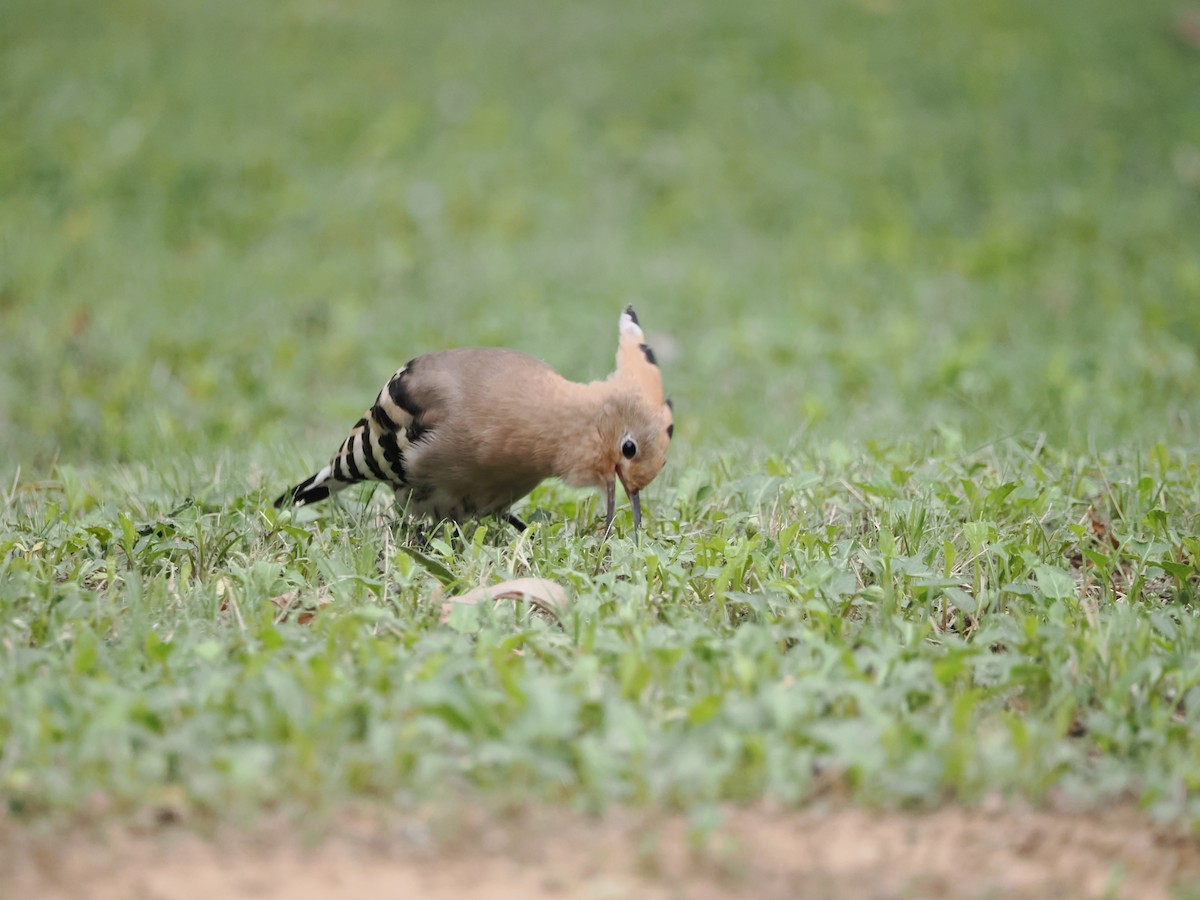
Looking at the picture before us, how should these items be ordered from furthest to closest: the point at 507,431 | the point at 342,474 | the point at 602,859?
the point at 342,474, the point at 507,431, the point at 602,859

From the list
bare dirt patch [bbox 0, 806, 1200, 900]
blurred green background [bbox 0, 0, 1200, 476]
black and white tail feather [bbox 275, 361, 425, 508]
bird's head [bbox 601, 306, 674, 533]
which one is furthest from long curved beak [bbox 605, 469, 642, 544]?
bare dirt patch [bbox 0, 806, 1200, 900]

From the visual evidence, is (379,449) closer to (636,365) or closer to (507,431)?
(507,431)

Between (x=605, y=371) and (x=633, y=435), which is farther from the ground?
(x=633, y=435)

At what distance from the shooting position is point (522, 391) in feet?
13.1

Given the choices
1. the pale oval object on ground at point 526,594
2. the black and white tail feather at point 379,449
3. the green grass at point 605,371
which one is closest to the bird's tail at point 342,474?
the black and white tail feather at point 379,449

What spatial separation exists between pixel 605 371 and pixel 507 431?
303 cm

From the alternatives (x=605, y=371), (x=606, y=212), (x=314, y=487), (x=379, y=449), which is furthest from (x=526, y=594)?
(x=606, y=212)

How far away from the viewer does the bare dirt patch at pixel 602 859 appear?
2.24 metres

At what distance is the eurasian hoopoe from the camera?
3.98 m

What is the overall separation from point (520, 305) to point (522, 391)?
13.7 ft

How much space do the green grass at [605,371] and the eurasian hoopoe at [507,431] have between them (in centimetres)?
20

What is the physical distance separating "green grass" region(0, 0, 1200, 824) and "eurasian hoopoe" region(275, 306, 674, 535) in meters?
0.20

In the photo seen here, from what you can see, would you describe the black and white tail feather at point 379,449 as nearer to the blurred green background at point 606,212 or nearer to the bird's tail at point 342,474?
the bird's tail at point 342,474

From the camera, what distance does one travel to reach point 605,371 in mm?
6953
